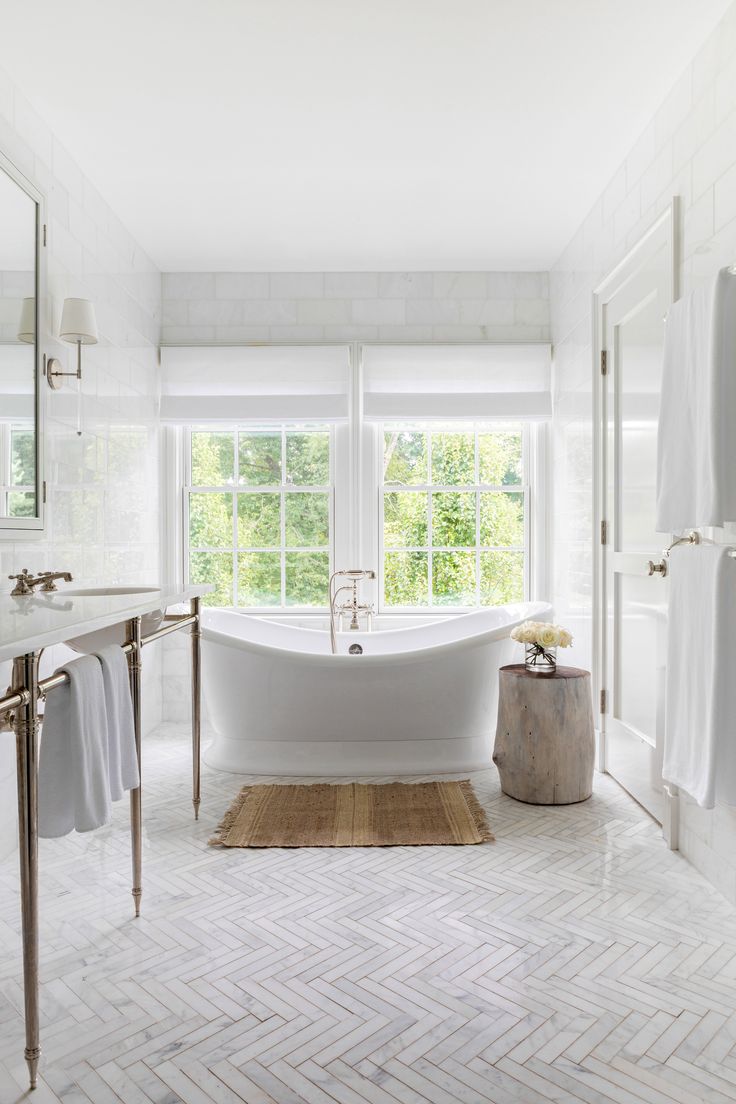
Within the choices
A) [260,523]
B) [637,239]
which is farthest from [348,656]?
[637,239]

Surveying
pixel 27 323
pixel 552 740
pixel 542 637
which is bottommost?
pixel 552 740

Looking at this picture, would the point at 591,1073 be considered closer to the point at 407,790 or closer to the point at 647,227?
the point at 407,790

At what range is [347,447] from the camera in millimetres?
4426

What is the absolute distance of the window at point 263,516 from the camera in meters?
4.47

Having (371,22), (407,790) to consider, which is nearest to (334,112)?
(371,22)

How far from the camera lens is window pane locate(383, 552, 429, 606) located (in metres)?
4.48

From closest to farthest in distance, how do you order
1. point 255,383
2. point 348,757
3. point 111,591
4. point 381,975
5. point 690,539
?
point 381,975, point 690,539, point 111,591, point 348,757, point 255,383

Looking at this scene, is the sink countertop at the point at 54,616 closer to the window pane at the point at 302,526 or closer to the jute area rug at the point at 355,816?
the jute area rug at the point at 355,816

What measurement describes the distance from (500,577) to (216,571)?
65.7 inches

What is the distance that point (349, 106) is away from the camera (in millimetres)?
2756

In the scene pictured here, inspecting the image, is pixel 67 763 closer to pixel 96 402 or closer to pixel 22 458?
pixel 22 458

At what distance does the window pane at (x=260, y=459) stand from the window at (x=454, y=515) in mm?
636

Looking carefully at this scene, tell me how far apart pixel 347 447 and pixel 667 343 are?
93.5 inches

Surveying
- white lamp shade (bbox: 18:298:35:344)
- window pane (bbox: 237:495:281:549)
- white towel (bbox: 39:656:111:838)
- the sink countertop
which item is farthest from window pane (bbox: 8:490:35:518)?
window pane (bbox: 237:495:281:549)
